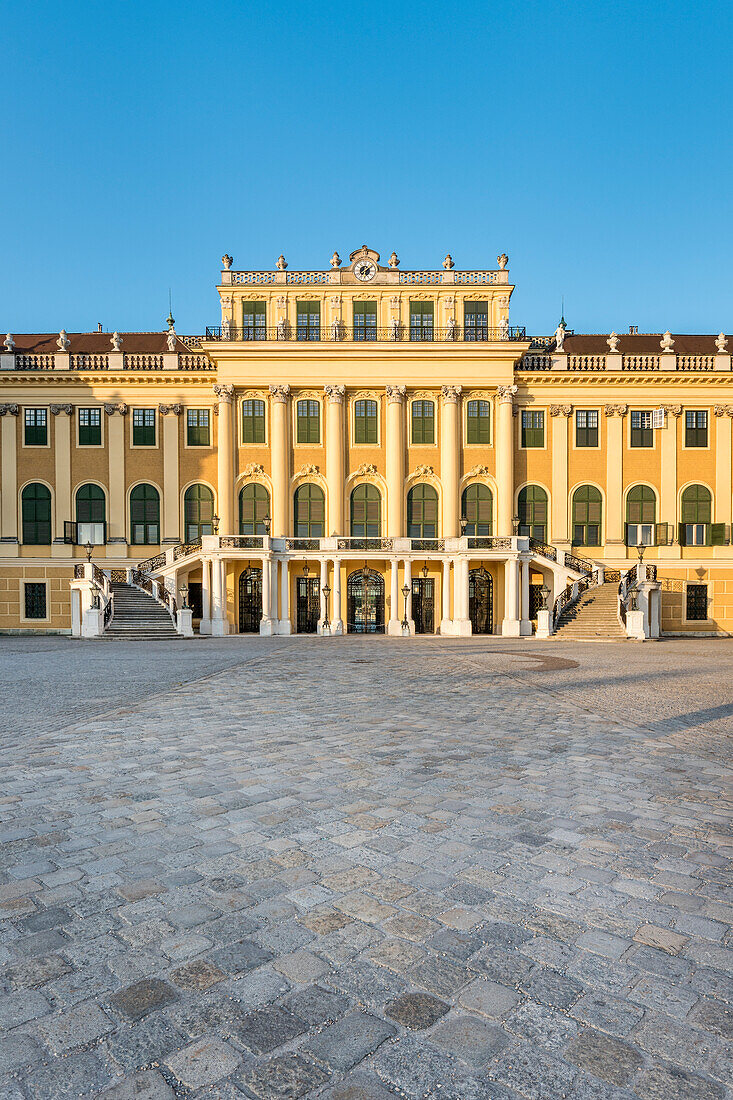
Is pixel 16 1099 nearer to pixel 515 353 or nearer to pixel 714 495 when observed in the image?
pixel 515 353

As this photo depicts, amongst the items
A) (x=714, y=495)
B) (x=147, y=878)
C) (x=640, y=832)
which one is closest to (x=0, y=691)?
(x=147, y=878)

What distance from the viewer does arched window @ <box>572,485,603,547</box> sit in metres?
35.4

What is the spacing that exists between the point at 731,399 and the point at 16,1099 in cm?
4094

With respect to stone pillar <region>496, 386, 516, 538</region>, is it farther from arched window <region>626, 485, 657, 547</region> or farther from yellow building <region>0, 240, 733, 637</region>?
arched window <region>626, 485, 657, 547</region>

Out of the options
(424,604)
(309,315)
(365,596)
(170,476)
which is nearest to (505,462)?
(424,604)

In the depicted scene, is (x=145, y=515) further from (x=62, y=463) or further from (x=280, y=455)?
(x=280, y=455)

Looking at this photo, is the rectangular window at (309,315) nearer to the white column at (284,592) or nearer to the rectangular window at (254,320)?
the rectangular window at (254,320)

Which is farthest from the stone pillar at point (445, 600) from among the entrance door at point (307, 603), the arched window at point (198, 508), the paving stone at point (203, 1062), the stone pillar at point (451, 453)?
the paving stone at point (203, 1062)

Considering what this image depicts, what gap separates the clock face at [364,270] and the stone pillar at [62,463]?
17.3 metres

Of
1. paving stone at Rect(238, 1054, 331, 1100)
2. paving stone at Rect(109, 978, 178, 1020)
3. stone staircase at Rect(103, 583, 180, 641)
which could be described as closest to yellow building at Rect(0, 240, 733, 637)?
stone staircase at Rect(103, 583, 180, 641)

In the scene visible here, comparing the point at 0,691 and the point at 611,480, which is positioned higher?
the point at 611,480

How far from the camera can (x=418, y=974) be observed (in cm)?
303

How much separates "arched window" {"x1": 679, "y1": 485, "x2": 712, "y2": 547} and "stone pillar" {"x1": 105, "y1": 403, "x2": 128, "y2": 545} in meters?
30.7

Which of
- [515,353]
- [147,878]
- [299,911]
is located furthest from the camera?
[515,353]
